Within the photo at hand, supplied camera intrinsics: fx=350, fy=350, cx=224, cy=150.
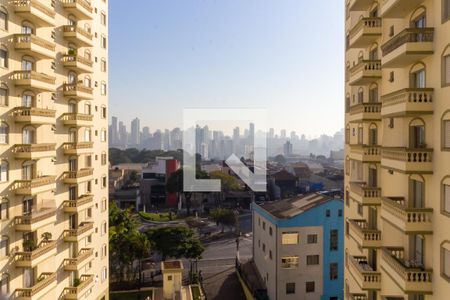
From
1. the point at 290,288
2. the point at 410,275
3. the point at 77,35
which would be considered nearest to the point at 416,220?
the point at 410,275

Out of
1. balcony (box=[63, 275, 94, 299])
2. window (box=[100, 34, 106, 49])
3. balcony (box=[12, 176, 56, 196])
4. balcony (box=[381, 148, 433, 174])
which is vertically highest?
window (box=[100, 34, 106, 49])

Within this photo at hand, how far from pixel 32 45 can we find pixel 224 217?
18618mm

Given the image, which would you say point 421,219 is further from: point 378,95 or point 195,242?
point 195,242

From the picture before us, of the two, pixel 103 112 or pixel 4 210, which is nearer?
pixel 4 210

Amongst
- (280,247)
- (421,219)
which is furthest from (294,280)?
(421,219)

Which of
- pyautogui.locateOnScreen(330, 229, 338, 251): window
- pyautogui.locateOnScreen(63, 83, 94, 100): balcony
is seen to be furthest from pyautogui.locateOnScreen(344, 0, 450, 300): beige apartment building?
pyautogui.locateOnScreen(63, 83, 94, 100): balcony

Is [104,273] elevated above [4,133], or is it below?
below

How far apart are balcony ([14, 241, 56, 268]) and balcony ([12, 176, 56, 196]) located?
135 centimetres

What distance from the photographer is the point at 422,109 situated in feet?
17.3

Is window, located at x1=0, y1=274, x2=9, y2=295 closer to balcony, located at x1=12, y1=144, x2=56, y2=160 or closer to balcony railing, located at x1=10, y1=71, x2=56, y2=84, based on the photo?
balcony, located at x1=12, y1=144, x2=56, y2=160

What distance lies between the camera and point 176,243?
1736cm

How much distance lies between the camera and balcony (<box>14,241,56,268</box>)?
25.9ft

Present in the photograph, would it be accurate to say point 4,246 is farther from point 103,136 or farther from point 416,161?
point 416,161

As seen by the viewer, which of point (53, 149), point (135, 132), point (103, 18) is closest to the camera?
point (53, 149)
